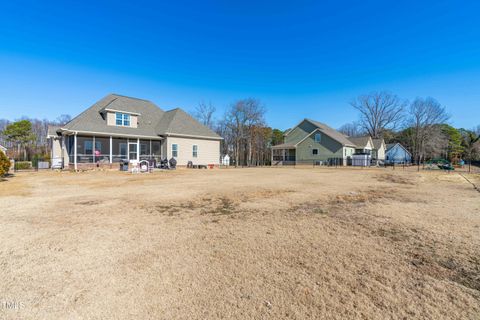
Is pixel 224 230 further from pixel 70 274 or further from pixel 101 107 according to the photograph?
pixel 101 107

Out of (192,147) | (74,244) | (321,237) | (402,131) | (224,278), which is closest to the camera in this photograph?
(224,278)

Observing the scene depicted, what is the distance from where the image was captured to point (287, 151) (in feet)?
127

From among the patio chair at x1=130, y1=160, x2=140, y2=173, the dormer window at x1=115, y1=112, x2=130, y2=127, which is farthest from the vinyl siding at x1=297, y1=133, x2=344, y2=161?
the patio chair at x1=130, y1=160, x2=140, y2=173

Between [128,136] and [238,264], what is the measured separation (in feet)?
63.2

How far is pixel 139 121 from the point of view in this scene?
73.9ft

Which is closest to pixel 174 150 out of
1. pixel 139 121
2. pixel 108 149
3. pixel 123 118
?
pixel 139 121

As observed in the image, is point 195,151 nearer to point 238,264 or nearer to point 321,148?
point 321,148

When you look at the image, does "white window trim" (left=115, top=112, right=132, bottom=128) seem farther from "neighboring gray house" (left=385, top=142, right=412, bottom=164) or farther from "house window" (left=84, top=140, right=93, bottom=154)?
"neighboring gray house" (left=385, top=142, right=412, bottom=164)

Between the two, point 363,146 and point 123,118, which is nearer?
point 123,118

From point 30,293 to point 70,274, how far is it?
42 centimetres

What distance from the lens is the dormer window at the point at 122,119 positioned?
20297 mm

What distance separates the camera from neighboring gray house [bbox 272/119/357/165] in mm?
32750

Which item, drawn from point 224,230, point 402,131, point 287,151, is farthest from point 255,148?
point 224,230

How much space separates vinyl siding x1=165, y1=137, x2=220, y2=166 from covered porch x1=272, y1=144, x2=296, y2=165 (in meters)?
14.7
